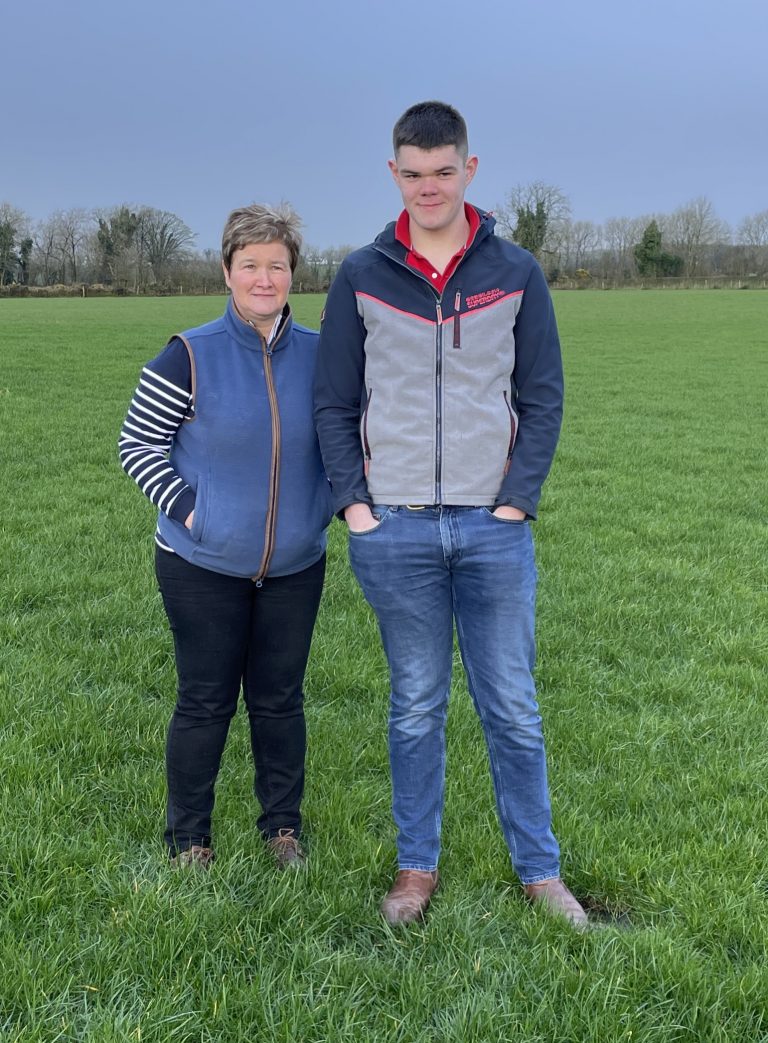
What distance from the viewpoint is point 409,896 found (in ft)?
9.18

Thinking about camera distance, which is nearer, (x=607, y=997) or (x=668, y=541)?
(x=607, y=997)

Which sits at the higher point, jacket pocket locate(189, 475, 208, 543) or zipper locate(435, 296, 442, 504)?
zipper locate(435, 296, 442, 504)

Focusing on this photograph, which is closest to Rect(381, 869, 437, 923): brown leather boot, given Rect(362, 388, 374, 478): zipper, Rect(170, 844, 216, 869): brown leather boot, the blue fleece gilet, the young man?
the young man

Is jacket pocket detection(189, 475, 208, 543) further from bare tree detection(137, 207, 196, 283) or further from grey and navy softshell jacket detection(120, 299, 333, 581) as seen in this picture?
bare tree detection(137, 207, 196, 283)

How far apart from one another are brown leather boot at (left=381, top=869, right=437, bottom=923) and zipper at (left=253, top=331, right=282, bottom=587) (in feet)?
3.74

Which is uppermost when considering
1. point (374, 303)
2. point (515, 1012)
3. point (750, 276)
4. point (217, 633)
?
point (750, 276)

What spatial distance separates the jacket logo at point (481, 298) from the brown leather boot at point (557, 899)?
188 centimetres

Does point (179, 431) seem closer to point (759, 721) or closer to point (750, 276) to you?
point (759, 721)

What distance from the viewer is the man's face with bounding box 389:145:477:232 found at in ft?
8.23

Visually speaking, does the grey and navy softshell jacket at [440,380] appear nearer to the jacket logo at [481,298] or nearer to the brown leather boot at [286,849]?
the jacket logo at [481,298]

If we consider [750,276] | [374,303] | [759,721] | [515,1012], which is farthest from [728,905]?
[750,276]

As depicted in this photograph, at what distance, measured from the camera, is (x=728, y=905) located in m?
2.75

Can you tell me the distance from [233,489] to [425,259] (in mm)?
940

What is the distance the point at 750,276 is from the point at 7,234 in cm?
7572
